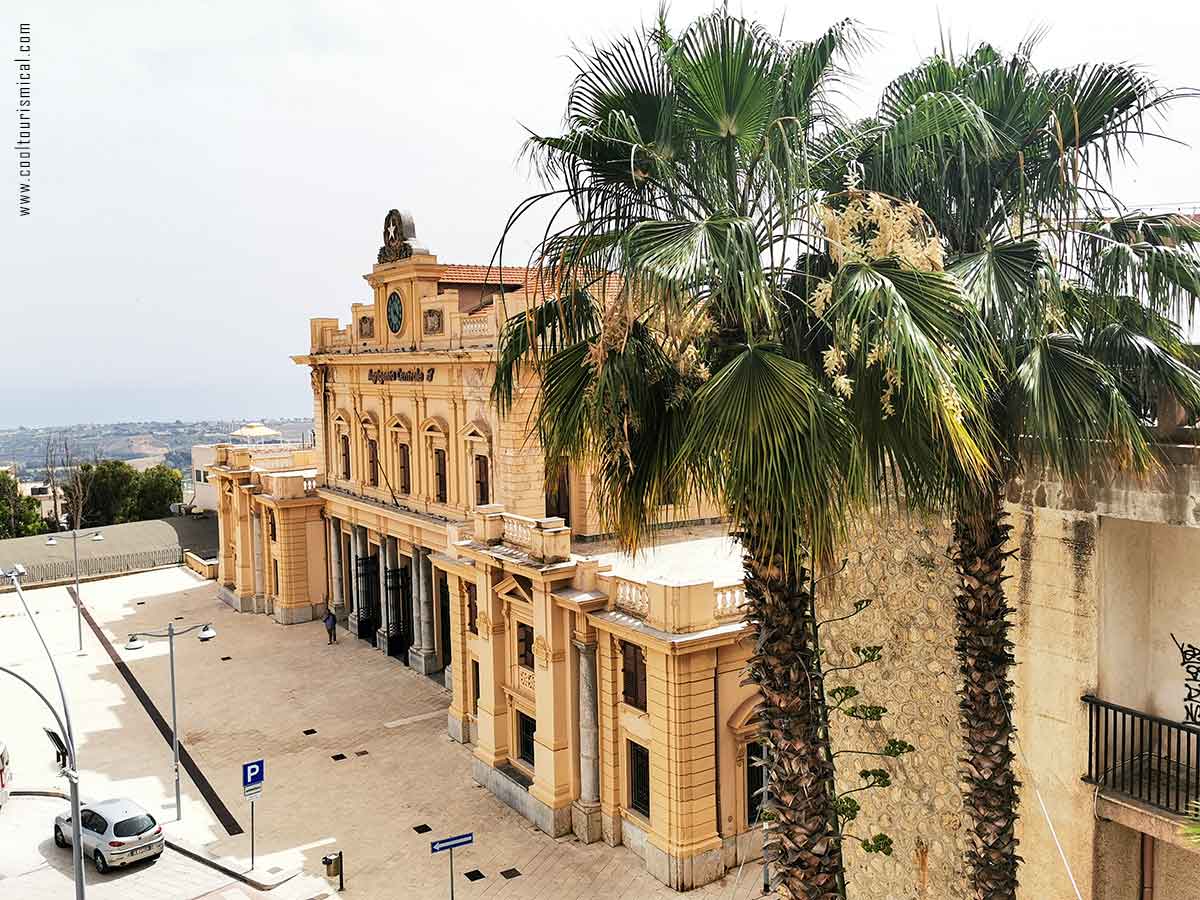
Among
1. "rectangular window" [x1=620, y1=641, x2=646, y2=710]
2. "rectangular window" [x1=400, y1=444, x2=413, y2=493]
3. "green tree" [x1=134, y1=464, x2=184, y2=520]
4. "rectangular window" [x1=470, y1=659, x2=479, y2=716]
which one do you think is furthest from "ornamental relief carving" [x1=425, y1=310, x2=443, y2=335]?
"green tree" [x1=134, y1=464, x2=184, y2=520]

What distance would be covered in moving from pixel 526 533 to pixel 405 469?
13340 millimetres

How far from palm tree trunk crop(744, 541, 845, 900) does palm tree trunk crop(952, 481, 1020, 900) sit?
1.53 meters

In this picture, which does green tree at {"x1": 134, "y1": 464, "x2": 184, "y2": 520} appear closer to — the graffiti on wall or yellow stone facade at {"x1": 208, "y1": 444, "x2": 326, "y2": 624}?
yellow stone facade at {"x1": 208, "y1": 444, "x2": 326, "y2": 624}

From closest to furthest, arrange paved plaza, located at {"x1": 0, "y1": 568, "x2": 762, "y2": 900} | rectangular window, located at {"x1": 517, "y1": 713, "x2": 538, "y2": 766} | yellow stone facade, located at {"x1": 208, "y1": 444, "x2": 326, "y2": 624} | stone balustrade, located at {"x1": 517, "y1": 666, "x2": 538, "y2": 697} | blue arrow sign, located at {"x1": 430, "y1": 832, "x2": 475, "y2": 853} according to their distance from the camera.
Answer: blue arrow sign, located at {"x1": 430, "y1": 832, "x2": 475, "y2": 853}, paved plaza, located at {"x1": 0, "y1": 568, "x2": 762, "y2": 900}, stone balustrade, located at {"x1": 517, "y1": 666, "x2": 538, "y2": 697}, rectangular window, located at {"x1": 517, "y1": 713, "x2": 538, "y2": 766}, yellow stone facade, located at {"x1": 208, "y1": 444, "x2": 326, "y2": 624}

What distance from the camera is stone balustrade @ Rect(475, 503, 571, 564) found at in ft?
74.0

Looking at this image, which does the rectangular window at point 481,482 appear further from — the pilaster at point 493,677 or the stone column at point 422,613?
the pilaster at point 493,677

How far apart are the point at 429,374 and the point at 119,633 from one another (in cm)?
2125

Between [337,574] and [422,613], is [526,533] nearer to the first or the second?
[422,613]

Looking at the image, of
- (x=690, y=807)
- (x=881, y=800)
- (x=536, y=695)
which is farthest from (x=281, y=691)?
(x=881, y=800)

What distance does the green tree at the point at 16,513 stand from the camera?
69.0m

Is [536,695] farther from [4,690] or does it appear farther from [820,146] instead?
[4,690]

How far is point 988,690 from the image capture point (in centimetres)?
918

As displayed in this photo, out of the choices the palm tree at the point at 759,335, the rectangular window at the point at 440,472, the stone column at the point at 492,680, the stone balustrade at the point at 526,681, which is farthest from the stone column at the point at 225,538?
the palm tree at the point at 759,335

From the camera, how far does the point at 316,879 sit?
21.0 metres
